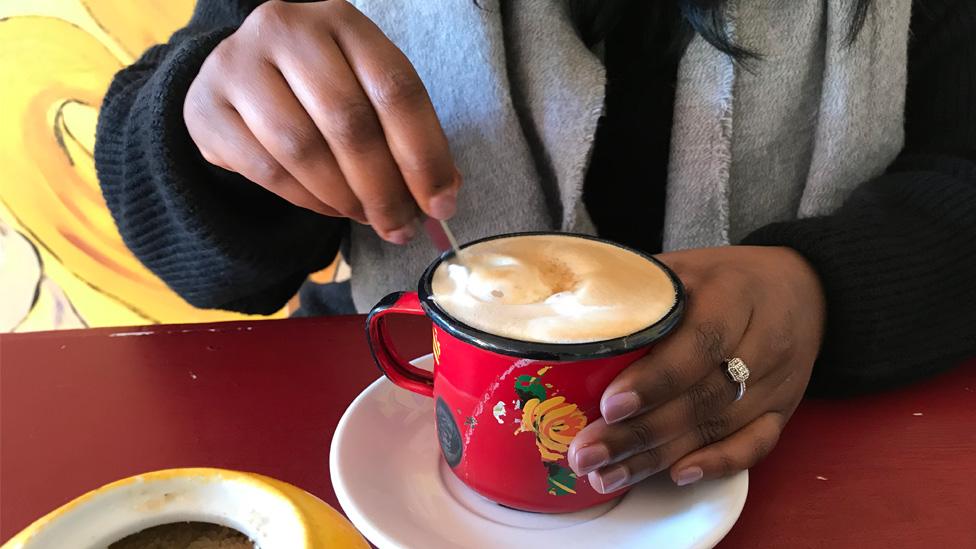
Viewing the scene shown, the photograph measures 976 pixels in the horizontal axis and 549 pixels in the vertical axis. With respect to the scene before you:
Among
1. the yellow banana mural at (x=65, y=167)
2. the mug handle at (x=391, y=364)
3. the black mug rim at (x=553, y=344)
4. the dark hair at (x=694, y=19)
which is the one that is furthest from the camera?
the yellow banana mural at (x=65, y=167)

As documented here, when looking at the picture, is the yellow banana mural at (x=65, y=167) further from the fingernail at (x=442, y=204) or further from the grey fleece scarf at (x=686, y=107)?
the fingernail at (x=442, y=204)

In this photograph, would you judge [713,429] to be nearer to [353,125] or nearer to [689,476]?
[689,476]

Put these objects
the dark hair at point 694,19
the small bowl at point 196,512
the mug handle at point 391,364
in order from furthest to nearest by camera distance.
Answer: the dark hair at point 694,19
the mug handle at point 391,364
the small bowl at point 196,512

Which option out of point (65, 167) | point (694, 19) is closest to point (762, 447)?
point (694, 19)

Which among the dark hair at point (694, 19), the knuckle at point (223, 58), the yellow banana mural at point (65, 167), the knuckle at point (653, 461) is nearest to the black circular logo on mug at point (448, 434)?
the knuckle at point (653, 461)

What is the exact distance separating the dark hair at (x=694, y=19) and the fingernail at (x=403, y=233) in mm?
334

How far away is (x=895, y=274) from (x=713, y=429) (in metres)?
0.21

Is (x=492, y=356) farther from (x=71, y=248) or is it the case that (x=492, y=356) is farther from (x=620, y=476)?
(x=71, y=248)

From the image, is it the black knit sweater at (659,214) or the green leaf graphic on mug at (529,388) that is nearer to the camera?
the green leaf graphic on mug at (529,388)

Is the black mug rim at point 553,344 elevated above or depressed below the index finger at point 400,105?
below

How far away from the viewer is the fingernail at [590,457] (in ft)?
1.15

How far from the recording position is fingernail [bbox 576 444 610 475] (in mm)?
351

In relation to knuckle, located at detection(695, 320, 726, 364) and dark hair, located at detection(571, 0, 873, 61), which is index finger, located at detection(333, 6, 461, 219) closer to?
knuckle, located at detection(695, 320, 726, 364)

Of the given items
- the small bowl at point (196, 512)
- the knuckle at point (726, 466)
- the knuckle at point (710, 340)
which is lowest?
the knuckle at point (726, 466)
